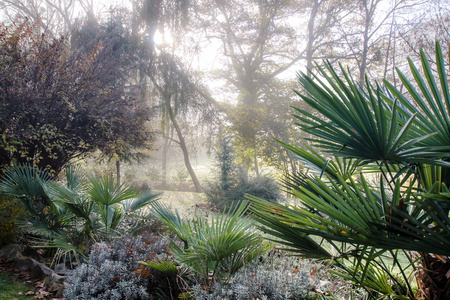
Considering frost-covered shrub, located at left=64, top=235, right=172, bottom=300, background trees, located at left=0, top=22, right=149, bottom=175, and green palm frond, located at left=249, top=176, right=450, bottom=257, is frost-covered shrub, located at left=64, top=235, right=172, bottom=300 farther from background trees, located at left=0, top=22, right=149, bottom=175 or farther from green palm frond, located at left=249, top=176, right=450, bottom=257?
background trees, located at left=0, top=22, right=149, bottom=175

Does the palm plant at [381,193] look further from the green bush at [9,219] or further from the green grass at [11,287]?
the green bush at [9,219]

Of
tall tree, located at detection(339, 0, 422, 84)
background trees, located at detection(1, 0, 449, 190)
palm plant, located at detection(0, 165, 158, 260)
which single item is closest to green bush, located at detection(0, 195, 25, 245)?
palm plant, located at detection(0, 165, 158, 260)

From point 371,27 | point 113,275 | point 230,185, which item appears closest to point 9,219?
point 113,275

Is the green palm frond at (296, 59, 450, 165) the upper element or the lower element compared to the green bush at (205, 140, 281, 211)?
upper

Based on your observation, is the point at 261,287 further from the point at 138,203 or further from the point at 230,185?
the point at 230,185

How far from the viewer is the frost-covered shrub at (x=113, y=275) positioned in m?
2.49

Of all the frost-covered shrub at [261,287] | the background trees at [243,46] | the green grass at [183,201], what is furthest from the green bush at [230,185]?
the frost-covered shrub at [261,287]

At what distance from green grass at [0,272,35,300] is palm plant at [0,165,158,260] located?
0.46 metres

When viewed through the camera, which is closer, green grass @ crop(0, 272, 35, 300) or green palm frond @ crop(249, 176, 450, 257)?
green palm frond @ crop(249, 176, 450, 257)

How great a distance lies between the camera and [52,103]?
5.22 m

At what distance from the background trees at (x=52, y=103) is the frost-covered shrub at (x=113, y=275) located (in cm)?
305

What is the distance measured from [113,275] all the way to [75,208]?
114 centimetres

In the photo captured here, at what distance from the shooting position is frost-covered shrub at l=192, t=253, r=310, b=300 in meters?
2.05

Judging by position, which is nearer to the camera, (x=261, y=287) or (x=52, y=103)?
(x=261, y=287)
